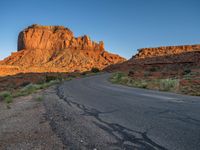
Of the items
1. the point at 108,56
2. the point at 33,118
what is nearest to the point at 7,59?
the point at 108,56

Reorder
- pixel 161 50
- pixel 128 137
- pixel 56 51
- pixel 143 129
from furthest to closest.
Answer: pixel 56 51
pixel 161 50
pixel 143 129
pixel 128 137

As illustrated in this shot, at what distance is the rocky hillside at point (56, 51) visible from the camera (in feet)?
399

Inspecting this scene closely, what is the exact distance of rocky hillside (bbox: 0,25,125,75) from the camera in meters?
122

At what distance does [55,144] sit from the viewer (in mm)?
4801

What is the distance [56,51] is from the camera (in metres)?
142

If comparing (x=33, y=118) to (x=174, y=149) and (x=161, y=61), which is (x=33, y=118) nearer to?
(x=174, y=149)

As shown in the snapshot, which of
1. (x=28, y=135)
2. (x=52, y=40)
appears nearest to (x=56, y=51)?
(x=52, y=40)

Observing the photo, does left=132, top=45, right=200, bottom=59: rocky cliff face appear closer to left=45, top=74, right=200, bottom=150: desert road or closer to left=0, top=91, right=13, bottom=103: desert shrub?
left=0, top=91, right=13, bottom=103: desert shrub

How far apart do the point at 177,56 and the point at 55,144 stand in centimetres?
7810

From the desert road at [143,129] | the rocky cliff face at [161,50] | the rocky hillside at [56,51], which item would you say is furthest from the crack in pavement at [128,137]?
the rocky hillside at [56,51]

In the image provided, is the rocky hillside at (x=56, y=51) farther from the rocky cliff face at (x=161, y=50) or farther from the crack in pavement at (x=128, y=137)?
the crack in pavement at (x=128, y=137)

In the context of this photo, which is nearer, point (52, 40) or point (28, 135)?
point (28, 135)

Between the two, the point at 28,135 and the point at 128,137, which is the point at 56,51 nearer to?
the point at 28,135

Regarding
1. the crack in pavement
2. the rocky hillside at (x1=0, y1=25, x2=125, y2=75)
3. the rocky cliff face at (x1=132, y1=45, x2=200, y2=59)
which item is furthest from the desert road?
the rocky hillside at (x1=0, y1=25, x2=125, y2=75)
